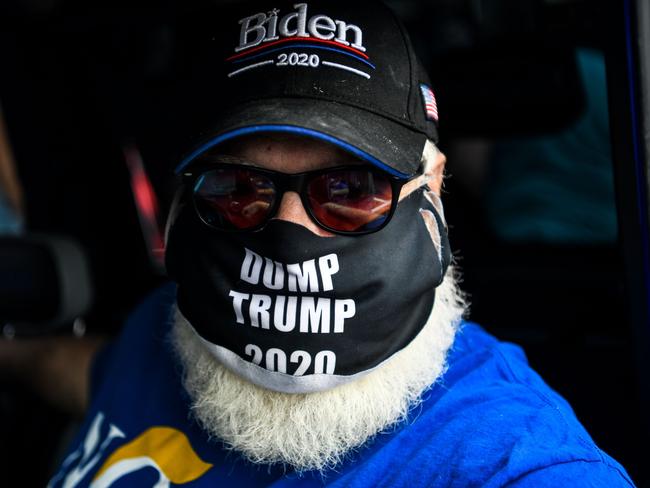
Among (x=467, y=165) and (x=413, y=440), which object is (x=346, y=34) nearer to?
(x=413, y=440)

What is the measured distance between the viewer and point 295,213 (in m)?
1.24

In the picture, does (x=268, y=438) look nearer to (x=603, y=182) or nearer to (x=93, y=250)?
(x=603, y=182)

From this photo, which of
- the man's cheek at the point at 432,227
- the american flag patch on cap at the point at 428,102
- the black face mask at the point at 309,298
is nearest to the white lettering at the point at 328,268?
the black face mask at the point at 309,298

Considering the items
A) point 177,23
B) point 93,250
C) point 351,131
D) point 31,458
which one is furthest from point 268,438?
point 93,250

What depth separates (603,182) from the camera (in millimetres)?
2580

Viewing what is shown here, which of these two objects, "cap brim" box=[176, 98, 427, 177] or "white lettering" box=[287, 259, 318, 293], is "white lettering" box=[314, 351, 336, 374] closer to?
"white lettering" box=[287, 259, 318, 293]

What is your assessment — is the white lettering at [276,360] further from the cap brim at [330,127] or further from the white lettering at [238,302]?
the cap brim at [330,127]

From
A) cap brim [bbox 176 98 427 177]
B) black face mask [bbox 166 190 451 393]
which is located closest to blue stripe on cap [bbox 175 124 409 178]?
cap brim [bbox 176 98 427 177]

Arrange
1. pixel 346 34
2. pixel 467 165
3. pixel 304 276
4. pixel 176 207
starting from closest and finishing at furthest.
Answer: pixel 304 276, pixel 346 34, pixel 176 207, pixel 467 165

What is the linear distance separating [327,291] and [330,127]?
269 millimetres

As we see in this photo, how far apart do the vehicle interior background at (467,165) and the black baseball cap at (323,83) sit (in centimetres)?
20

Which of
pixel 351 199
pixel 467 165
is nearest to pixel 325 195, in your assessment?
pixel 351 199

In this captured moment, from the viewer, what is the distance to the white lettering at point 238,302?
4.08 ft

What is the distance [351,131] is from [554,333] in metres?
1.21
